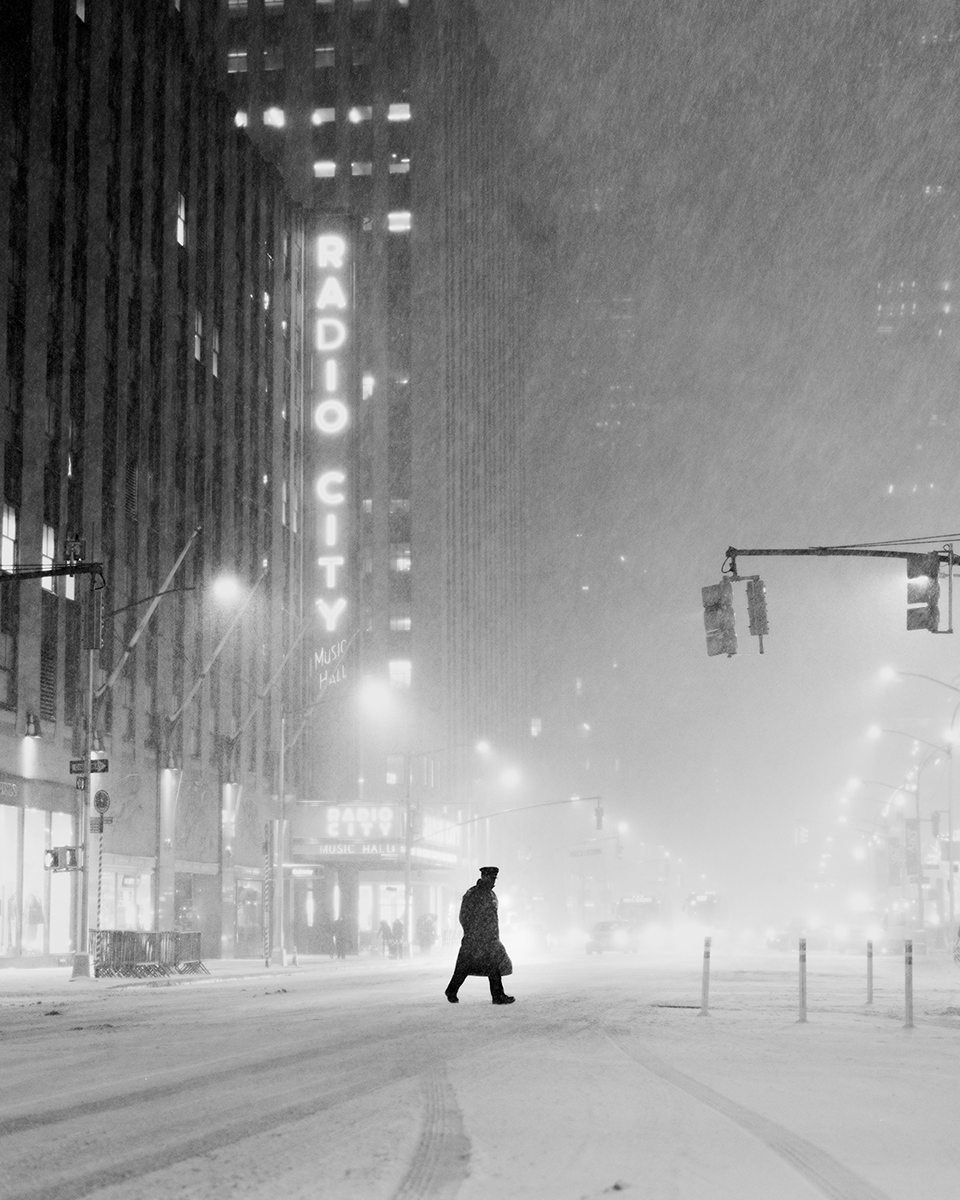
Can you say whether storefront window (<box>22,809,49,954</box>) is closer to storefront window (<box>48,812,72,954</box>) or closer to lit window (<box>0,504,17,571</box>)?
storefront window (<box>48,812,72,954</box>)

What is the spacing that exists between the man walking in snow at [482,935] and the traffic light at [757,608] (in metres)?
7.36

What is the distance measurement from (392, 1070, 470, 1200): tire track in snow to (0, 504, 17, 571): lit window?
1249 inches

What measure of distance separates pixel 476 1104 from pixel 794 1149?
8.74 ft

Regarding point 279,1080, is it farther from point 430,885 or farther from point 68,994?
point 430,885

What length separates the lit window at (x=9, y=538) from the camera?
40.7 meters

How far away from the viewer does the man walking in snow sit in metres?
21.2

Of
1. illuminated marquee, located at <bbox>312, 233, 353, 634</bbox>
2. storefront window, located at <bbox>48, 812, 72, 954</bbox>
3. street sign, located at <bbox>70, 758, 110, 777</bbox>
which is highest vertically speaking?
illuminated marquee, located at <bbox>312, 233, 353, 634</bbox>

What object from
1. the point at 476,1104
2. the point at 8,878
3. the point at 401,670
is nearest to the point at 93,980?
the point at 8,878

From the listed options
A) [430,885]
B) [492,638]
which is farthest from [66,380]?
[492,638]

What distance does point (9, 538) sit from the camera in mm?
41250

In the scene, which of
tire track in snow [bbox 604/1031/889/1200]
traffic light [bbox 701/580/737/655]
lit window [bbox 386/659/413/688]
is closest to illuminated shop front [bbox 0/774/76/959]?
traffic light [bbox 701/580/737/655]

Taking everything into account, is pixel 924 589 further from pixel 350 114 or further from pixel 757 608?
pixel 350 114

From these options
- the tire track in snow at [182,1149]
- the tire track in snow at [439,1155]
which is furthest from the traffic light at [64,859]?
the tire track in snow at [439,1155]

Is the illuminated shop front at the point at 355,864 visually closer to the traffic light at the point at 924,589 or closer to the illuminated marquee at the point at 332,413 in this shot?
the illuminated marquee at the point at 332,413
